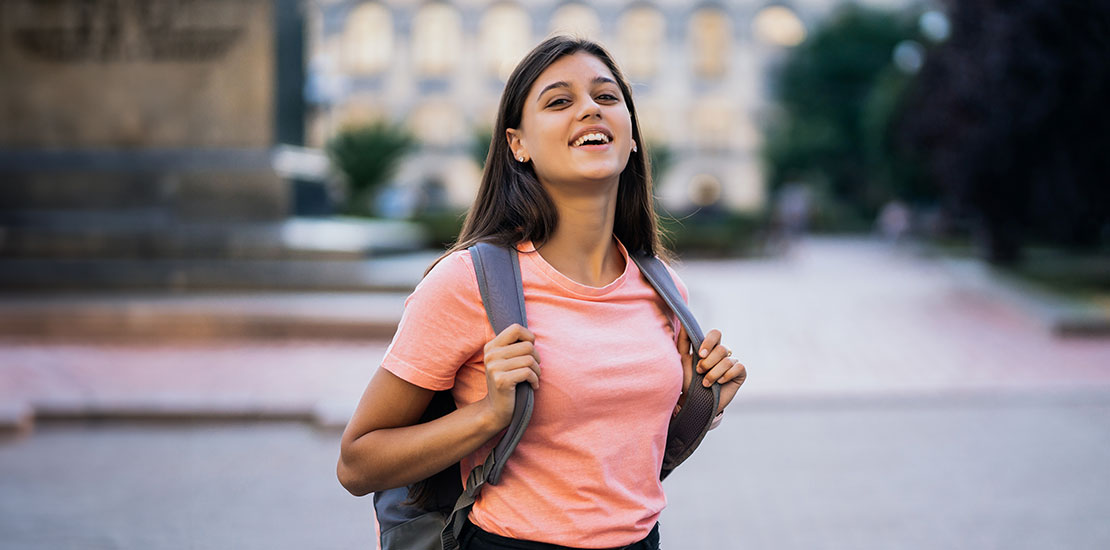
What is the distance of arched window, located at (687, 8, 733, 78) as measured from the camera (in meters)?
66.7

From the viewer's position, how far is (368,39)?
67438 mm

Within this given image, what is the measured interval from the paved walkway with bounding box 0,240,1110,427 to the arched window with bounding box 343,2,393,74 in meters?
54.5

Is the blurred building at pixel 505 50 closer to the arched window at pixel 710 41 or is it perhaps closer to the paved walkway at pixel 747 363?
the arched window at pixel 710 41

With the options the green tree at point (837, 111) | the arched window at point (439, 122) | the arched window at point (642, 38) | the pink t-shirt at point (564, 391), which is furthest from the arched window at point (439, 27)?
the pink t-shirt at point (564, 391)

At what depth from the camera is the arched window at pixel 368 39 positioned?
67188mm

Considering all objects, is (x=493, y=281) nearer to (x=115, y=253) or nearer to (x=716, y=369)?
(x=716, y=369)

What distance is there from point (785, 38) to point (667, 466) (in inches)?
2672

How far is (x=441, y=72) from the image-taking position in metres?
67.1

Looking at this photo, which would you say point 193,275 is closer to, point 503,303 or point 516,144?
point 516,144

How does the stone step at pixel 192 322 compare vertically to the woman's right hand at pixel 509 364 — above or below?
below

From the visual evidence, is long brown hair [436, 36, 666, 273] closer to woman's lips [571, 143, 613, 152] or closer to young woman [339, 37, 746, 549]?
young woman [339, 37, 746, 549]

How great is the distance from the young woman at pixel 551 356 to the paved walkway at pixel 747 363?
5.68m

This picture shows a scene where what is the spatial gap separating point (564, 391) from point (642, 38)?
66.6 m

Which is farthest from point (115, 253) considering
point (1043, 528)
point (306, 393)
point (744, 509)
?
point (1043, 528)
